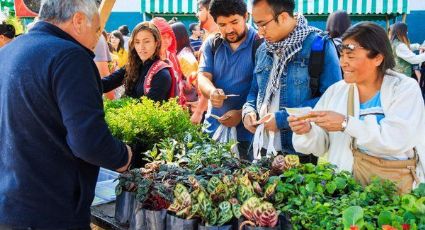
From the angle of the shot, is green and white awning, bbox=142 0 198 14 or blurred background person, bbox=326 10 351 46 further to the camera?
green and white awning, bbox=142 0 198 14

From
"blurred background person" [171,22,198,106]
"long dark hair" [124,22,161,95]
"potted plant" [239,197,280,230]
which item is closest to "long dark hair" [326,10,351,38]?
"blurred background person" [171,22,198,106]

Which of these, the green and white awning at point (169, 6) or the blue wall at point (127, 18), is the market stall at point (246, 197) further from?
the blue wall at point (127, 18)

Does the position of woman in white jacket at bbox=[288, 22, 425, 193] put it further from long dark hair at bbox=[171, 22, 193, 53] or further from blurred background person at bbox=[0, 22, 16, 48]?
blurred background person at bbox=[0, 22, 16, 48]

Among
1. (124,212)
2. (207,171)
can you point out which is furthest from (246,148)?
(124,212)

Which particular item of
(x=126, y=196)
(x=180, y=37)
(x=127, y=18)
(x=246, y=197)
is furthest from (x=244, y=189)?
(x=127, y=18)

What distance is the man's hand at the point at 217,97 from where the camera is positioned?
293 centimetres

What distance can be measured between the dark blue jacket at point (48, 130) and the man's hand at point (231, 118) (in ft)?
4.13

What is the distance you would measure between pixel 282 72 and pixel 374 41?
23.6 inches

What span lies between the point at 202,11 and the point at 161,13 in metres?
8.16

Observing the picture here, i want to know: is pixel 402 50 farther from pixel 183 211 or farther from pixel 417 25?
pixel 417 25

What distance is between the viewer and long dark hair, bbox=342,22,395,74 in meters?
2.22

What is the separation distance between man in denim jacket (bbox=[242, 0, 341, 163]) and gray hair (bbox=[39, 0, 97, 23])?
1.15 meters

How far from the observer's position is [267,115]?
2562mm

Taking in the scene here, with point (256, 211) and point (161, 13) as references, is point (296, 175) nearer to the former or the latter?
point (256, 211)
